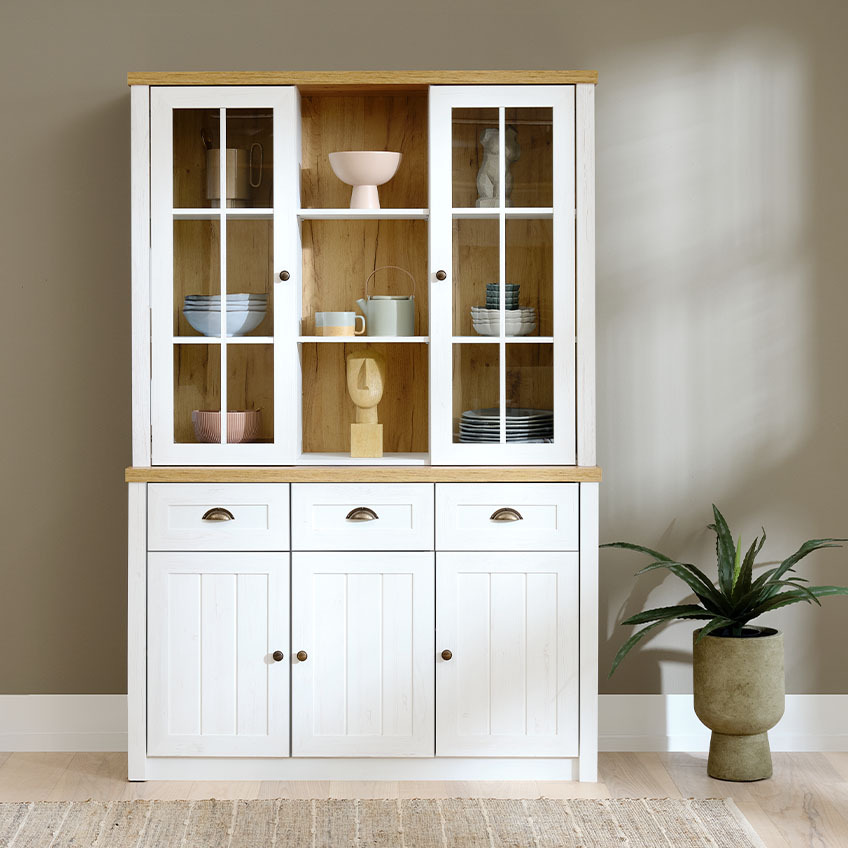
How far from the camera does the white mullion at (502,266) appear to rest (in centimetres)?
279

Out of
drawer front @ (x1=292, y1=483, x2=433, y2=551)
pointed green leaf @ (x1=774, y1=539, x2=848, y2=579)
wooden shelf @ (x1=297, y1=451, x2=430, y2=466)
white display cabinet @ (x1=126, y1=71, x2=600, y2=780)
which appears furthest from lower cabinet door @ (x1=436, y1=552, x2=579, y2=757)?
pointed green leaf @ (x1=774, y1=539, x2=848, y2=579)

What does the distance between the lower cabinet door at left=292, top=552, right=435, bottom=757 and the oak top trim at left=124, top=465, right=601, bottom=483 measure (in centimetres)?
22

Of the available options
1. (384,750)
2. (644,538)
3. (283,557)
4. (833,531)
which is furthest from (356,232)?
(833,531)

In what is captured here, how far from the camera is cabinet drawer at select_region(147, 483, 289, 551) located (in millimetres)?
2777

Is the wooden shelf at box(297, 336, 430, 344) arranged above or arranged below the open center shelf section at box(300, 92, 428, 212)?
below

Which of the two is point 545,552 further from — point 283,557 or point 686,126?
point 686,126

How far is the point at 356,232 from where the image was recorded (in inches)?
122

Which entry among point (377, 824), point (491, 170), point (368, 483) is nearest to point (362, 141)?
point (491, 170)

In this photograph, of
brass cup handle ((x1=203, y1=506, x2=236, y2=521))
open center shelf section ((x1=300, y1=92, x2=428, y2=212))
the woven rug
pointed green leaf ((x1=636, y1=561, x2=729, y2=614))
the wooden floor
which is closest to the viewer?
the woven rug

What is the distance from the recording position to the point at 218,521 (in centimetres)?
278

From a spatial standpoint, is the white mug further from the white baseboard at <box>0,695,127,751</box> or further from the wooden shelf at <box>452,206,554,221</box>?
the white baseboard at <box>0,695,127,751</box>

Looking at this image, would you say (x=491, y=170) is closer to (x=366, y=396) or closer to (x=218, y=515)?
(x=366, y=396)

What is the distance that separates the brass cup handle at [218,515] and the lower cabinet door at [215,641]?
10 centimetres

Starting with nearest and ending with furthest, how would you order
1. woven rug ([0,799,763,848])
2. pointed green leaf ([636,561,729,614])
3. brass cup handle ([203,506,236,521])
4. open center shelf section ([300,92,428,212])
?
1. woven rug ([0,799,763,848])
2. brass cup handle ([203,506,236,521])
3. pointed green leaf ([636,561,729,614])
4. open center shelf section ([300,92,428,212])
